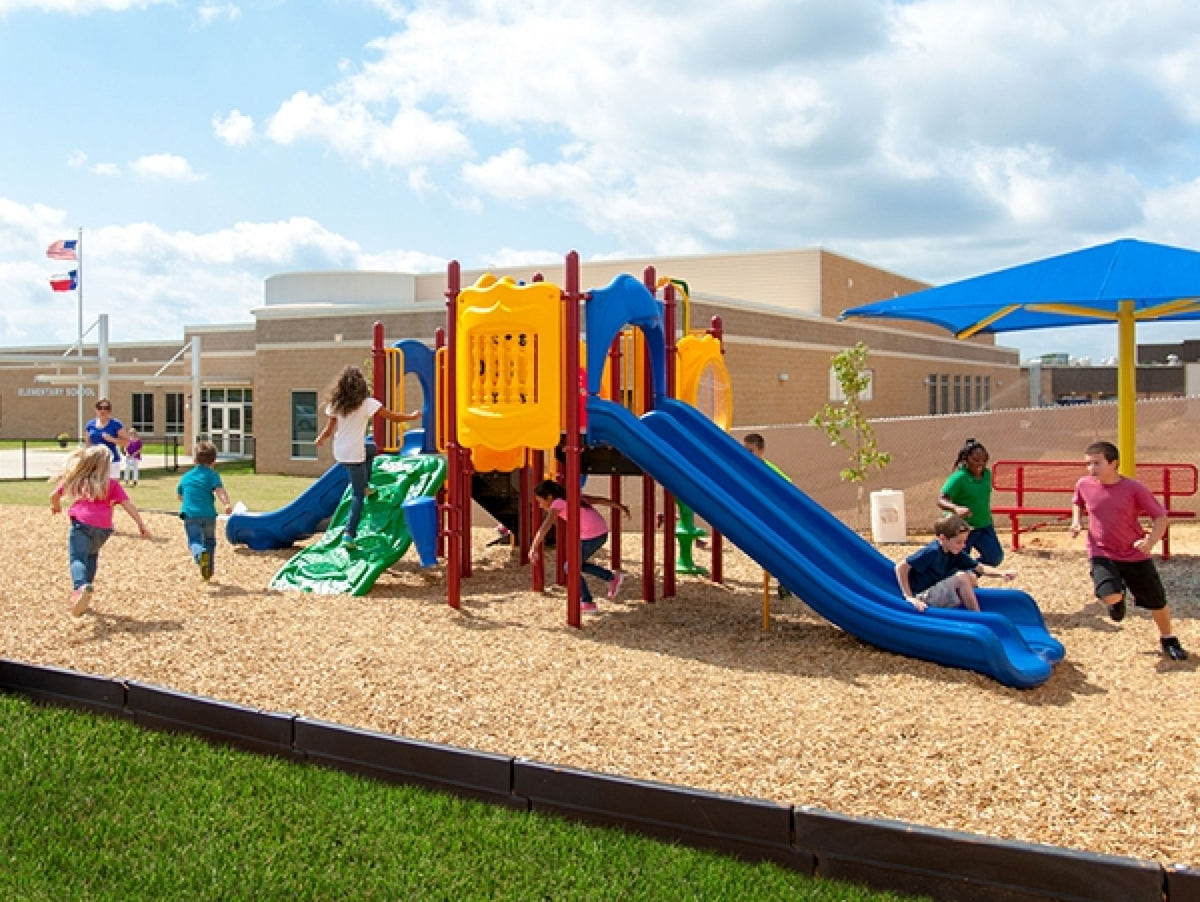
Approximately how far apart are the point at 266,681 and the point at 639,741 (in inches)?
95.6

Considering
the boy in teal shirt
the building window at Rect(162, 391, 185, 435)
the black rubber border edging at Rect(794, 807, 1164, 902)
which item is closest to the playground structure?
the boy in teal shirt

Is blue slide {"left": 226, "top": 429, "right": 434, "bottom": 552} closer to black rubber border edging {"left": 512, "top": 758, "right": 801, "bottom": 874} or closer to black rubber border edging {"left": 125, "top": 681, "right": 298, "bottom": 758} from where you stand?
black rubber border edging {"left": 125, "top": 681, "right": 298, "bottom": 758}

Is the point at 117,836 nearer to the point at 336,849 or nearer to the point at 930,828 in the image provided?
the point at 336,849

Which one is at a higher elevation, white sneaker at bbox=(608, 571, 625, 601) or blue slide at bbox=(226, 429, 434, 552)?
blue slide at bbox=(226, 429, 434, 552)

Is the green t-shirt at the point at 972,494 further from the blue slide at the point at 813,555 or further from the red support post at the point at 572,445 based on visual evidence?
the red support post at the point at 572,445

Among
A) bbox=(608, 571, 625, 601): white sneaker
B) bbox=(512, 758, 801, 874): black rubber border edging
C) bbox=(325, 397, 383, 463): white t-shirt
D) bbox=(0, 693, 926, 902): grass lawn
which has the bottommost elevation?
bbox=(0, 693, 926, 902): grass lawn

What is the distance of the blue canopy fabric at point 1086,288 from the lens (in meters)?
9.17

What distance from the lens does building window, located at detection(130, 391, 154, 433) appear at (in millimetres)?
51188

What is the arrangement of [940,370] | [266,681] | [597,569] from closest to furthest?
[266,681], [597,569], [940,370]

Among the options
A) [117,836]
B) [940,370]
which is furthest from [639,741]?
[940,370]

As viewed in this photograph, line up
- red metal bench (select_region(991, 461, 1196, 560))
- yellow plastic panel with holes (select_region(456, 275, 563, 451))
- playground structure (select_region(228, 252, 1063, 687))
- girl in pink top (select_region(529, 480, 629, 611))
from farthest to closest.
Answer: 1. red metal bench (select_region(991, 461, 1196, 560))
2. girl in pink top (select_region(529, 480, 629, 611))
3. yellow plastic panel with holes (select_region(456, 275, 563, 451))
4. playground structure (select_region(228, 252, 1063, 687))

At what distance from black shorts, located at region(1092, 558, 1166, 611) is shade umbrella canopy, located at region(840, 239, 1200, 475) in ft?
8.67

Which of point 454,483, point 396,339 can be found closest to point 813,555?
point 454,483

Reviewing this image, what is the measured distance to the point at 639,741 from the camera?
546cm
